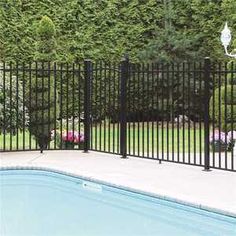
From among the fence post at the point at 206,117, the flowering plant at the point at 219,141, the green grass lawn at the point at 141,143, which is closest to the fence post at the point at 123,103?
the green grass lawn at the point at 141,143

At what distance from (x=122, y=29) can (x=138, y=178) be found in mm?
10435

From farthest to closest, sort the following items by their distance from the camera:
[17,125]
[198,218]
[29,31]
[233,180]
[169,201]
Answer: [29,31] → [17,125] → [233,180] → [169,201] → [198,218]

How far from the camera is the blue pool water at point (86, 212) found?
6113mm

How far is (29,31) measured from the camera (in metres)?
16.8

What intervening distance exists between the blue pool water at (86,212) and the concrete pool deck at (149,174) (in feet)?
0.41

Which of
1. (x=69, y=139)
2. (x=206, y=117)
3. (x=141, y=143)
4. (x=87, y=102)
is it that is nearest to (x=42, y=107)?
(x=69, y=139)

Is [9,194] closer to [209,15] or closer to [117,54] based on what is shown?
[117,54]

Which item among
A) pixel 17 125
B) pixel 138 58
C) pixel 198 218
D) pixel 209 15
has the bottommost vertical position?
pixel 198 218

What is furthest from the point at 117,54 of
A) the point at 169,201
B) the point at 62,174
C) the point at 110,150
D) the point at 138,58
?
the point at 169,201

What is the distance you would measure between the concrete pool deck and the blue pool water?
0.13 meters

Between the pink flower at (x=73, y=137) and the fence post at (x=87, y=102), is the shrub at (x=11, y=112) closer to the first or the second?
the pink flower at (x=73, y=137)

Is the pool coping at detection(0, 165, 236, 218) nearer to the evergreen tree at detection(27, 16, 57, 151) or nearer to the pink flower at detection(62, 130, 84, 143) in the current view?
the evergreen tree at detection(27, 16, 57, 151)

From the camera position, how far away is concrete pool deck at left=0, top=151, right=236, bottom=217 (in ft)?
22.0

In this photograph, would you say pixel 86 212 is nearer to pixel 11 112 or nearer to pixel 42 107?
pixel 11 112
